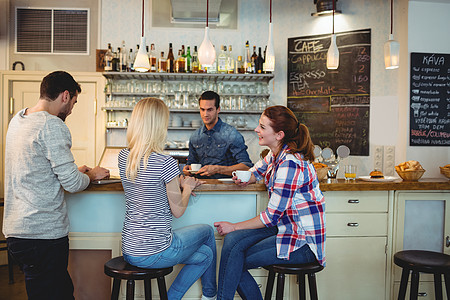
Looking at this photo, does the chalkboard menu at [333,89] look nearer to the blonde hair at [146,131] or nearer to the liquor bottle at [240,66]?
the liquor bottle at [240,66]

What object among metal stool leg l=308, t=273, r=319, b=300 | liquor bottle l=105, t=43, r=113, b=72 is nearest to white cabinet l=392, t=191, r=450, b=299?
metal stool leg l=308, t=273, r=319, b=300

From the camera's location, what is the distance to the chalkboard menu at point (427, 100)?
4148 millimetres

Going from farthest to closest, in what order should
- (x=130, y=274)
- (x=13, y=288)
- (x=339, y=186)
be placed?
(x=13, y=288), (x=339, y=186), (x=130, y=274)

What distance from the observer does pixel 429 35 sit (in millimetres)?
4137

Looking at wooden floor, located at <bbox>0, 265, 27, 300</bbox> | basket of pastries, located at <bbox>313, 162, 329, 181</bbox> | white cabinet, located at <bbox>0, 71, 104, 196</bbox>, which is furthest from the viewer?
white cabinet, located at <bbox>0, 71, 104, 196</bbox>

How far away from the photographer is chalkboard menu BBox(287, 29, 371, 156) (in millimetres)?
4590

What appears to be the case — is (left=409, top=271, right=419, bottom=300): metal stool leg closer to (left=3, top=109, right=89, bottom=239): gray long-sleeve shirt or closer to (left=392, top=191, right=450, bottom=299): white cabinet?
(left=392, top=191, right=450, bottom=299): white cabinet

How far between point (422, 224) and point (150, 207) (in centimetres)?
187

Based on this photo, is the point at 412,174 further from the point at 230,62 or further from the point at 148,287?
the point at 230,62

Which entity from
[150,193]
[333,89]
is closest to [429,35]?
[333,89]

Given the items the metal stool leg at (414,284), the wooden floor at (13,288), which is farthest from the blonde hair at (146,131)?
the wooden floor at (13,288)

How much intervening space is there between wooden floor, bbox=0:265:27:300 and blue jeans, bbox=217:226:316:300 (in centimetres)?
195

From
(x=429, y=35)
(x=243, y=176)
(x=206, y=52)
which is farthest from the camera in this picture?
(x=429, y=35)

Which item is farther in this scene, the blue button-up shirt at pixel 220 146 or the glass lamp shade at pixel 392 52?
the blue button-up shirt at pixel 220 146
